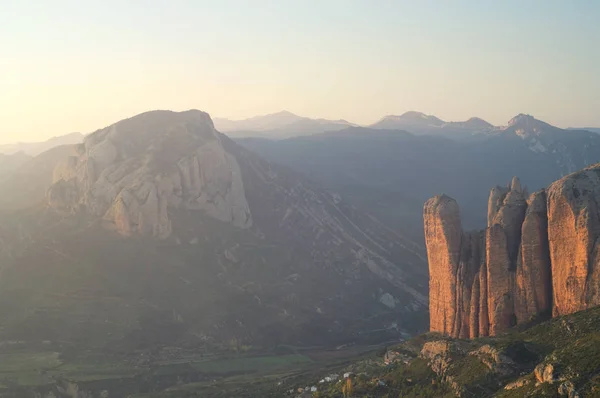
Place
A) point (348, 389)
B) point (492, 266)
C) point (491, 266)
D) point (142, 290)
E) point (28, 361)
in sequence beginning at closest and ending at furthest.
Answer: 1. point (348, 389)
2. point (492, 266)
3. point (491, 266)
4. point (28, 361)
5. point (142, 290)

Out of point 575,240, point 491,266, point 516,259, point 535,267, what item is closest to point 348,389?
point 491,266

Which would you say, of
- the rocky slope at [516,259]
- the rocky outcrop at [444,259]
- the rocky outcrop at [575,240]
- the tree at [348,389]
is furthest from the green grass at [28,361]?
the rocky outcrop at [575,240]

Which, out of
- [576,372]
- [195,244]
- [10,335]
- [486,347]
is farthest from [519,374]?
[195,244]

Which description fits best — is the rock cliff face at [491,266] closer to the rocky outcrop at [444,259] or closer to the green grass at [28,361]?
the rocky outcrop at [444,259]

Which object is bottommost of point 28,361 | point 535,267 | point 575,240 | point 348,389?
point 28,361

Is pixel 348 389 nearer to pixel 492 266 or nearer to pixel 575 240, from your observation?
pixel 492 266

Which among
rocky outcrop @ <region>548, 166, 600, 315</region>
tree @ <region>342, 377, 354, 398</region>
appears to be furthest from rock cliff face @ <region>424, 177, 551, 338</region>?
tree @ <region>342, 377, 354, 398</region>

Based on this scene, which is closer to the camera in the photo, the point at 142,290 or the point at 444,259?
the point at 444,259
